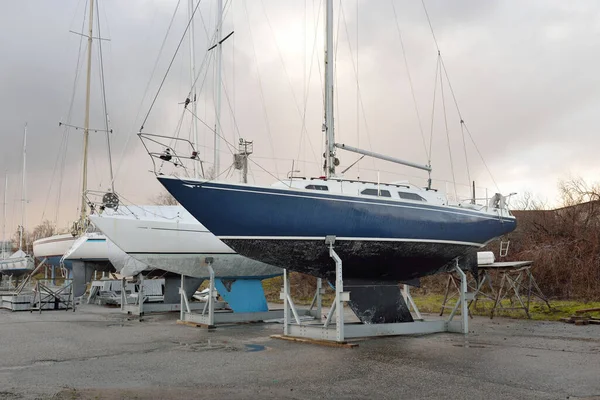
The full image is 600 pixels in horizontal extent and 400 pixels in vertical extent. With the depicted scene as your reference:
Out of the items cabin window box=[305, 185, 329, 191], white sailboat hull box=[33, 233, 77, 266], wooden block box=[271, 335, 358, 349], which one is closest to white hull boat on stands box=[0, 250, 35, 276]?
white sailboat hull box=[33, 233, 77, 266]

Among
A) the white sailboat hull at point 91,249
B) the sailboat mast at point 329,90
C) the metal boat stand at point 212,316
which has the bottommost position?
the metal boat stand at point 212,316

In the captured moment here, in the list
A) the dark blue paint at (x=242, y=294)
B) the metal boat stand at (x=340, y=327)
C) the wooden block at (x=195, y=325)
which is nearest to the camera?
the metal boat stand at (x=340, y=327)

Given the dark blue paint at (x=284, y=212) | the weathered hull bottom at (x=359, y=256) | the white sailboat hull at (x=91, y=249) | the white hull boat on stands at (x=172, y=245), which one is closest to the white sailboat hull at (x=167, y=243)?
the white hull boat on stands at (x=172, y=245)

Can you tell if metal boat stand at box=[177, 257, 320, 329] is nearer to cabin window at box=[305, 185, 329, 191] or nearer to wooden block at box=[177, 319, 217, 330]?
wooden block at box=[177, 319, 217, 330]

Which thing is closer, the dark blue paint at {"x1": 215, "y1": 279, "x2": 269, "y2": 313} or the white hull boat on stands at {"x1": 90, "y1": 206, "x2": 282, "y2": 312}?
the dark blue paint at {"x1": 215, "y1": 279, "x2": 269, "y2": 313}

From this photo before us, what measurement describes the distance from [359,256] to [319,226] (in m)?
1.15

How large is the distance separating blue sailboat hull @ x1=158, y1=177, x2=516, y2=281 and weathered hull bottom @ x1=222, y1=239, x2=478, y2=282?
Answer: 0.02 m

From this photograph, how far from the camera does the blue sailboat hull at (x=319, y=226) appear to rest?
9992mm

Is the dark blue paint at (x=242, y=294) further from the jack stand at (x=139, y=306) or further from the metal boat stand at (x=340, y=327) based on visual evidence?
the metal boat stand at (x=340, y=327)

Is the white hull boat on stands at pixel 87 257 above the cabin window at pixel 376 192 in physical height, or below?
below

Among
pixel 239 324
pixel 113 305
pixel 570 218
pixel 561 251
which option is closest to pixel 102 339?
pixel 239 324

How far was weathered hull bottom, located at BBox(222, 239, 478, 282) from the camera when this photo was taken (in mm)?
10289

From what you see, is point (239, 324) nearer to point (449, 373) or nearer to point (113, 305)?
point (449, 373)

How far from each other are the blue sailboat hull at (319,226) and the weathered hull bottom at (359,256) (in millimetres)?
19
